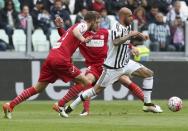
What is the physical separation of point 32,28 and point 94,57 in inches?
256

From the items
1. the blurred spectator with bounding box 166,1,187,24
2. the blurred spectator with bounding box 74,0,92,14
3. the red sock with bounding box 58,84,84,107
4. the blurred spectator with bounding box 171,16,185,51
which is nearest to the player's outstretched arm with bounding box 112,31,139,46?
the red sock with bounding box 58,84,84,107

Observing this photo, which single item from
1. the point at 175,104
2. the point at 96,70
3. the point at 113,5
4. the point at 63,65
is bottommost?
the point at 175,104

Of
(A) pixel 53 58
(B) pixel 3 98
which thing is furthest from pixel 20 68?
(A) pixel 53 58

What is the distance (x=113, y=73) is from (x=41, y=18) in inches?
311

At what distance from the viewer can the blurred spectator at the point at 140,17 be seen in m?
24.6

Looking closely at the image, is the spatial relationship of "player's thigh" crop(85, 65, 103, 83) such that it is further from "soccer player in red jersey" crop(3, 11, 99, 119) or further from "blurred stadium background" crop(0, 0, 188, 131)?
"blurred stadium background" crop(0, 0, 188, 131)

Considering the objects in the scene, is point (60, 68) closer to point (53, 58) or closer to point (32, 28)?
point (53, 58)

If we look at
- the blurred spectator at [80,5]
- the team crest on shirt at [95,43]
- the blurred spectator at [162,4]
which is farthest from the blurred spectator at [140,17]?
the team crest on shirt at [95,43]

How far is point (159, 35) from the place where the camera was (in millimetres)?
24656

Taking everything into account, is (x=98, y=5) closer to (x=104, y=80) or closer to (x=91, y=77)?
(x=91, y=77)

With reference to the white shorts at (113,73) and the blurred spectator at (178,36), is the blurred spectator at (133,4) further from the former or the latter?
the white shorts at (113,73)

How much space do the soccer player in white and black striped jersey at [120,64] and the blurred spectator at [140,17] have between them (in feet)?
25.3

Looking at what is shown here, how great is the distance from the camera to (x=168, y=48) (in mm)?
24906

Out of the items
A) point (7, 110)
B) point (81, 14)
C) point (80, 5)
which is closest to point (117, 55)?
point (7, 110)
